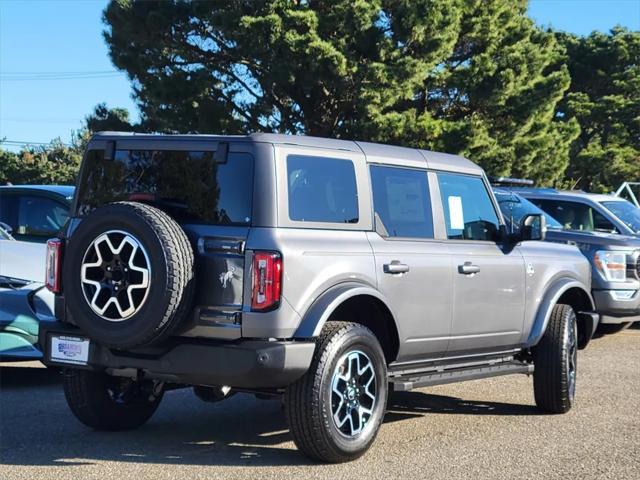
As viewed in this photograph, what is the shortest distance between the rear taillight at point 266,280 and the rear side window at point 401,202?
1.09 m

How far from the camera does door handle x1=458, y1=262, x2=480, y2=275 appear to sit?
21.7ft

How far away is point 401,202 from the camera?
21.0ft

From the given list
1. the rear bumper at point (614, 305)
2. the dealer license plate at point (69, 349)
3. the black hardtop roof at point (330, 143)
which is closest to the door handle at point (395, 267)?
the black hardtop roof at point (330, 143)

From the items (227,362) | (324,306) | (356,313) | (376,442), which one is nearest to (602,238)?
(376,442)

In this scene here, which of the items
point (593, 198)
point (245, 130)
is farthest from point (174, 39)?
point (593, 198)

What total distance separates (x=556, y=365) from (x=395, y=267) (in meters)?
2.07

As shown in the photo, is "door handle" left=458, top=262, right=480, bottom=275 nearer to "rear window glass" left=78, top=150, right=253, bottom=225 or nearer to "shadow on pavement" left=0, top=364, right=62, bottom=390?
"rear window glass" left=78, top=150, right=253, bottom=225

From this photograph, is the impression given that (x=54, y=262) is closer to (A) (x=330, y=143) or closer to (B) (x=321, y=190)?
(B) (x=321, y=190)

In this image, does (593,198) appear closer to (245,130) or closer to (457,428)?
(457,428)

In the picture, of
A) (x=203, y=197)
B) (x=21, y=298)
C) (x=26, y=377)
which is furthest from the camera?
(x=26, y=377)

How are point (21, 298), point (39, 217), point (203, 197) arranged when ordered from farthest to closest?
point (39, 217), point (21, 298), point (203, 197)

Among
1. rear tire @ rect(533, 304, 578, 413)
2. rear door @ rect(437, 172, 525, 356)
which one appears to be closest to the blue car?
rear door @ rect(437, 172, 525, 356)

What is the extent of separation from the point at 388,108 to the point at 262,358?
2476 cm

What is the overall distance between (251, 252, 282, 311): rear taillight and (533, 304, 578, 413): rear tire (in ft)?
9.84
